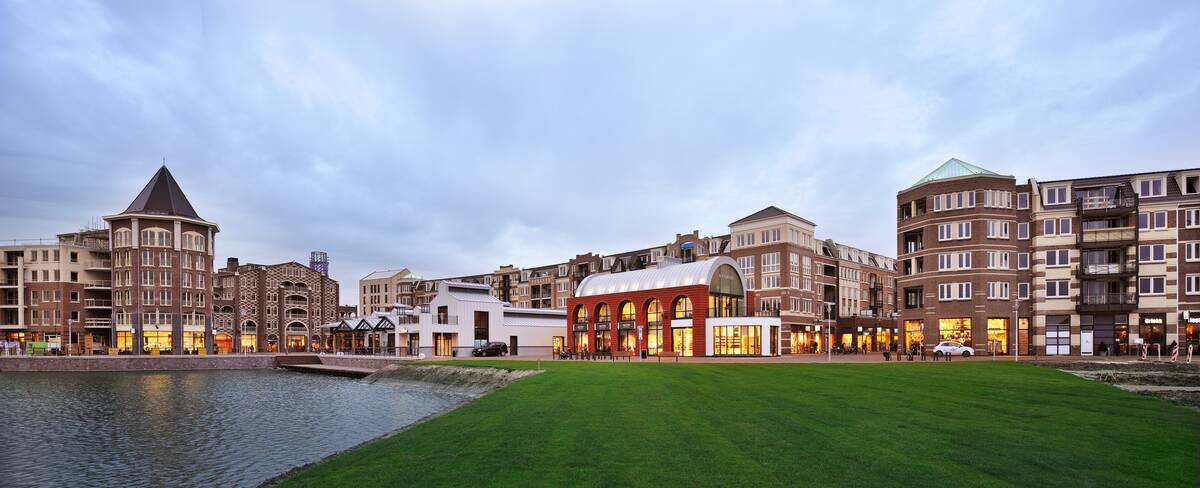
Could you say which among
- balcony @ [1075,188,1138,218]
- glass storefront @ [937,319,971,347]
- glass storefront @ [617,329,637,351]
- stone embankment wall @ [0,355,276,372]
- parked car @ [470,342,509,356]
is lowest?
stone embankment wall @ [0,355,276,372]

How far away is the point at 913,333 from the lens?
63.5 metres

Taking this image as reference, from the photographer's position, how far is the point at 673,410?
2056 cm

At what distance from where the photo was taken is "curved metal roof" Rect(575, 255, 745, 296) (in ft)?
218

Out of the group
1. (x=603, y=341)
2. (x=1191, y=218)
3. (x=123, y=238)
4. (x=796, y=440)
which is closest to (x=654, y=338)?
(x=603, y=341)

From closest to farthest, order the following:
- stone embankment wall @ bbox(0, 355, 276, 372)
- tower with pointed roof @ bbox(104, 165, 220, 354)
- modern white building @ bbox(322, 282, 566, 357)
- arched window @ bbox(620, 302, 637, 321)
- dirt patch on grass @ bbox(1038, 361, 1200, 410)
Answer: dirt patch on grass @ bbox(1038, 361, 1200, 410) → stone embankment wall @ bbox(0, 355, 276, 372) → arched window @ bbox(620, 302, 637, 321) → modern white building @ bbox(322, 282, 566, 357) → tower with pointed roof @ bbox(104, 165, 220, 354)

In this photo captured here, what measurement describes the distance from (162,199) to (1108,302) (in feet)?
376

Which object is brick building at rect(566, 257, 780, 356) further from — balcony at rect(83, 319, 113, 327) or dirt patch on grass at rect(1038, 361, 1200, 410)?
balcony at rect(83, 319, 113, 327)

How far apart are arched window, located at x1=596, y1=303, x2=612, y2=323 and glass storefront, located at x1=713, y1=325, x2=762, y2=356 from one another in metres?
15.8

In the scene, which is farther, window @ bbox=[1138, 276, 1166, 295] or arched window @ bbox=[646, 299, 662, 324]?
arched window @ bbox=[646, 299, 662, 324]

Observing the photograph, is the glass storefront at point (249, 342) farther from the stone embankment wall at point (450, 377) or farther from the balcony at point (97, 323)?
the stone embankment wall at point (450, 377)

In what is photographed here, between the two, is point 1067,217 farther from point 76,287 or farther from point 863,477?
point 76,287

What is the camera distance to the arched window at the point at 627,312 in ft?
239

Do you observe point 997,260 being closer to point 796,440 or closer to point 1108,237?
point 1108,237

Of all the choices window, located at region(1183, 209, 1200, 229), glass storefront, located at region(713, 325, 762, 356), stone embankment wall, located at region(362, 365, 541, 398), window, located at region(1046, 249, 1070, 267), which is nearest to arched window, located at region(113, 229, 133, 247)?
Result: stone embankment wall, located at region(362, 365, 541, 398)
